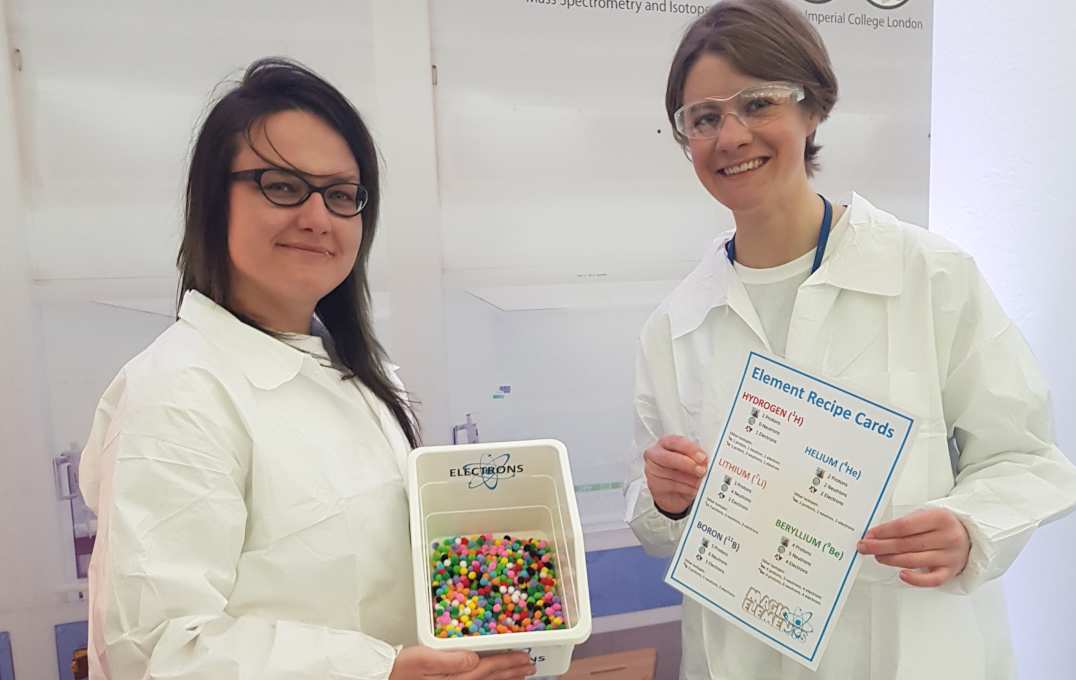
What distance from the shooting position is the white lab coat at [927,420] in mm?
1220

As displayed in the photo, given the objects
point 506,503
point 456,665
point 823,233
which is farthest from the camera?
point 823,233

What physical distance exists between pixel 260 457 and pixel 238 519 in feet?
0.30

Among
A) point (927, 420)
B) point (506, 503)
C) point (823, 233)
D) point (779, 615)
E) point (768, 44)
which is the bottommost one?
point (779, 615)

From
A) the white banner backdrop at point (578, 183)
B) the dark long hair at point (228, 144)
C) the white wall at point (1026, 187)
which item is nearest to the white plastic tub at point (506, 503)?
the dark long hair at point (228, 144)

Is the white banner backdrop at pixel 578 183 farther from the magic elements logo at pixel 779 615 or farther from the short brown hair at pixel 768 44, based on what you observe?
the magic elements logo at pixel 779 615

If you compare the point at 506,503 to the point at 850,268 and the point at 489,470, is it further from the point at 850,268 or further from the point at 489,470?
the point at 850,268

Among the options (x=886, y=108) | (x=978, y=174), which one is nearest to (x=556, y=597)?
(x=886, y=108)

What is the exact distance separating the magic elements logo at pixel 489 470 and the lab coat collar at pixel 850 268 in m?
0.47

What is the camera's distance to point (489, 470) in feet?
4.00

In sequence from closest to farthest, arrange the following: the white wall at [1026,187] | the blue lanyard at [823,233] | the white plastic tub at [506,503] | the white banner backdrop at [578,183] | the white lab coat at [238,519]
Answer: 1. the white lab coat at [238,519]
2. the white plastic tub at [506,503]
3. the blue lanyard at [823,233]
4. the white banner backdrop at [578,183]
5. the white wall at [1026,187]

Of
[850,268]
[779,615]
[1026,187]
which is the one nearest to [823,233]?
[850,268]

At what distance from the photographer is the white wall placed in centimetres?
208

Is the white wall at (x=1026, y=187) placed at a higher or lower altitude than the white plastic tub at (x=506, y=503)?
higher

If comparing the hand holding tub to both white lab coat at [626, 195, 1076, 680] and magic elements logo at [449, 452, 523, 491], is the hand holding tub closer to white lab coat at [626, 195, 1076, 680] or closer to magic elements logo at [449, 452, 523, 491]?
magic elements logo at [449, 452, 523, 491]
